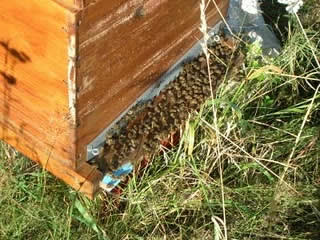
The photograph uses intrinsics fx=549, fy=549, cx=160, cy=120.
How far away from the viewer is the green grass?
2174 millimetres

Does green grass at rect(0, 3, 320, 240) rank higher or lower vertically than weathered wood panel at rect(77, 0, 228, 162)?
lower

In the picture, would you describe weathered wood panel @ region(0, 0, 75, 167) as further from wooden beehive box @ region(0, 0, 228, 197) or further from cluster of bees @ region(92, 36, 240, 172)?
cluster of bees @ region(92, 36, 240, 172)

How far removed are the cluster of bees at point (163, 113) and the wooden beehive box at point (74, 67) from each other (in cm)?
10

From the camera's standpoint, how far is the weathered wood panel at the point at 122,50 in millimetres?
1816

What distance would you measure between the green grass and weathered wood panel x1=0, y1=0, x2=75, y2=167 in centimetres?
15

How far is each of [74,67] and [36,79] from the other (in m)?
0.25

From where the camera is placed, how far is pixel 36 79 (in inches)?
77.7

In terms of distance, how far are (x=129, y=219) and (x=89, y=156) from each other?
12.3 inches

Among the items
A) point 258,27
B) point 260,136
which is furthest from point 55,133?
point 258,27

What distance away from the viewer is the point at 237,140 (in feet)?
7.85

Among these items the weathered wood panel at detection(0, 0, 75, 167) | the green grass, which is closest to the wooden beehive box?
the weathered wood panel at detection(0, 0, 75, 167)

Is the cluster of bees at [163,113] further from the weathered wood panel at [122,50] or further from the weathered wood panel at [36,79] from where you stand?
the weathered wood panel at [36,79]

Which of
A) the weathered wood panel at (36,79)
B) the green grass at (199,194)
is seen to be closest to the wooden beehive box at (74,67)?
the weathered wood panel at (36,79)

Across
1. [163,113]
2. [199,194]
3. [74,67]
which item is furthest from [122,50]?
[199,194]
